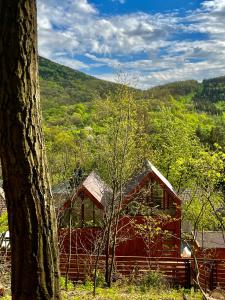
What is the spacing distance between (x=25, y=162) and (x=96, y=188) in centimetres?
1933

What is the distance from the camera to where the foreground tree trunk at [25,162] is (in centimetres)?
297

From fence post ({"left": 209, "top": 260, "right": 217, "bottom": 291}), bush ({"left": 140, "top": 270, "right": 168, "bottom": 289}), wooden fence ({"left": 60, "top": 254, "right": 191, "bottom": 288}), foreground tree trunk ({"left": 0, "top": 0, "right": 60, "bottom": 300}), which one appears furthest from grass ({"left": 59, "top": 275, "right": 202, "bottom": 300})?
foreground tree trunk ({"left": 0, "top": 0, "right": 60, "bottom": 300})

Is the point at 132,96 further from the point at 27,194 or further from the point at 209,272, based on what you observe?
the point at 27,194

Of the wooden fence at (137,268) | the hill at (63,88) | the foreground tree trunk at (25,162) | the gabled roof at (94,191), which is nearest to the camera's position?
the foreground tree trunk at (25,162)

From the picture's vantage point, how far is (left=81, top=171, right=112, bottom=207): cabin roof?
20680 mm

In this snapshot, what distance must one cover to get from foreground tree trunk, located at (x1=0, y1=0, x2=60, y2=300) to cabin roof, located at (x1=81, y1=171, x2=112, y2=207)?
16.3 metres

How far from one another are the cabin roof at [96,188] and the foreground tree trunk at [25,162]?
53.6 ft

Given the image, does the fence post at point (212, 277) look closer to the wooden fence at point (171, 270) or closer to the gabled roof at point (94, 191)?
the wooden fence at point (171, 270)

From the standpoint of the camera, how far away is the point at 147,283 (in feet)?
49.8

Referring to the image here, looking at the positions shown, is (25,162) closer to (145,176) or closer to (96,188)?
(145,176)

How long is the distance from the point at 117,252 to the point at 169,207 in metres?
3.54

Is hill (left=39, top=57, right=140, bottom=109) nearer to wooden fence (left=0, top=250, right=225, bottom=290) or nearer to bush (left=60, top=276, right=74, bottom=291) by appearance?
wooden fence (left=0, top=250, right=225, bottom=290)

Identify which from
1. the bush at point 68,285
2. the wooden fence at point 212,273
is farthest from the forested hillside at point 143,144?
the bush at point 68,285

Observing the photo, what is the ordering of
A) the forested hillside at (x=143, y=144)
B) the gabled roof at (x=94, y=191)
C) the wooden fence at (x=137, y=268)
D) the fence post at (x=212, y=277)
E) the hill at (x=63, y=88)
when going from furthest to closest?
1. the hill at (x=63, y=88)
2. the gabled roof at (x=94, y=191)
3. the wooden fence at (x=137, y=268)
4. the fence post at (x=212, y=277)
5. the forested hillside at (x=143, y=144)
